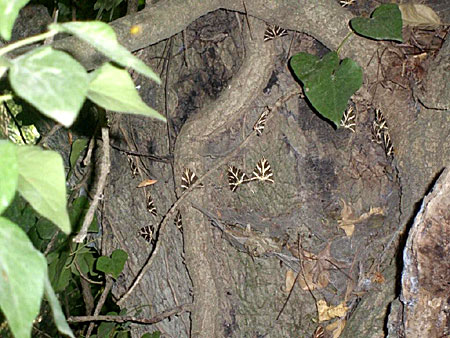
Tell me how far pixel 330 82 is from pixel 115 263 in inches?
30.1

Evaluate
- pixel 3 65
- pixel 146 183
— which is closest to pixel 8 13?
pixel 3 65

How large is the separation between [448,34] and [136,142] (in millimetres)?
779

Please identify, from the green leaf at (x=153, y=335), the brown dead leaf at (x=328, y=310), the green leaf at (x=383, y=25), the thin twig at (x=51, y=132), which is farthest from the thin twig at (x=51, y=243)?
the green leaf at (x=383, y=25)

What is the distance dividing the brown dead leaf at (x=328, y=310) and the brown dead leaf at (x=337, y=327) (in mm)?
16

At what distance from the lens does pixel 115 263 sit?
56.3 inches

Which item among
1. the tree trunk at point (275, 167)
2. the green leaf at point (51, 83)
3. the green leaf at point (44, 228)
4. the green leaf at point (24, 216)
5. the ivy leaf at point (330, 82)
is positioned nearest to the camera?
the green leaf at point (51, 83)

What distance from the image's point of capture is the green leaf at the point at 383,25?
1045mm

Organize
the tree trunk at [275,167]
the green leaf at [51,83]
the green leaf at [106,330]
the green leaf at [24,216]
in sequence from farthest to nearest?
the green leaf at [106,330]
the green leaf at [24,216]
the tree trunk at [275,167]
the green leaf at [51,83]

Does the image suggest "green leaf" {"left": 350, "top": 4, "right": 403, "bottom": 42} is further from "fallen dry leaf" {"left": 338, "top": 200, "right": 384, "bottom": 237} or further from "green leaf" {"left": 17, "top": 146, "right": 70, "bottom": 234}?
"green leaf" {"left": 17, "top": 146, "right": 70, "bottom": 234}

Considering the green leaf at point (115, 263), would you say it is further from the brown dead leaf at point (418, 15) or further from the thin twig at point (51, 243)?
the brown dead leaf at point (418, 15)

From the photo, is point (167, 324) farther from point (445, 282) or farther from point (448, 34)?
point (448, 34)

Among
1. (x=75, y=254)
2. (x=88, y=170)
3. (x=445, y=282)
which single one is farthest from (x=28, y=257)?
(x=75, y=254)

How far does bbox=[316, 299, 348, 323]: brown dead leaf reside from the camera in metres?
1.22

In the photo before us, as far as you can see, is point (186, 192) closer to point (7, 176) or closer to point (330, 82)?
point (330, 82)
